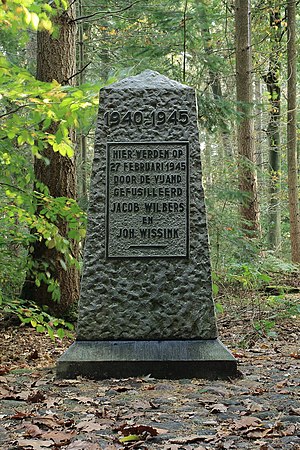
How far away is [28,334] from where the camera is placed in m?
7.59

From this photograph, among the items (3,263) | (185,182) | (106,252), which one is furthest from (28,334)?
(185,182)

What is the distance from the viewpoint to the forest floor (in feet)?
9.89

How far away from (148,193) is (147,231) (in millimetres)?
326

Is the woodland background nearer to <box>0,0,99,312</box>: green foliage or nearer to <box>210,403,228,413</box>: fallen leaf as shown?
<box>0,0,99,312</box>: green foliage

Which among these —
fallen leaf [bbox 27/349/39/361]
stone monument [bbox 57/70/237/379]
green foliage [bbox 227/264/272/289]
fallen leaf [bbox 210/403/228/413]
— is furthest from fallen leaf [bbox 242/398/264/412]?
green foliage [bbox 227/264/272/289]

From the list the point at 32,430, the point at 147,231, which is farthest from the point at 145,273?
the point at 32,430

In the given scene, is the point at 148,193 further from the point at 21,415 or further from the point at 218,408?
the point at 21,415

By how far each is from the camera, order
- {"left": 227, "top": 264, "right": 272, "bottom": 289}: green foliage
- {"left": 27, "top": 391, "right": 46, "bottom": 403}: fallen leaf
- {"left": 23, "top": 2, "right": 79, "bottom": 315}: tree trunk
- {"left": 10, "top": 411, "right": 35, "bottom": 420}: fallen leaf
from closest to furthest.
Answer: {"left": 10, "top": 411, "right": 35, "bottom": 420}: fallen leaf → {"left": 27, "top": 391, "right": 46, "bottom": 403}: fallen leaf → {"left": 227, "top": 264, "right": 272, "bottom": 289}: green foliage → {"left": 23, "top": 2, "right": 79, "bottom": 315}: tree trunk

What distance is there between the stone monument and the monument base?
0.05 meters

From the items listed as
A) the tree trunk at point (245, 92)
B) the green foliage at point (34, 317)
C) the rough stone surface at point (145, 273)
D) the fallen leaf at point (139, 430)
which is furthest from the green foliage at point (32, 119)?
the tree trunk at point (245, 92)

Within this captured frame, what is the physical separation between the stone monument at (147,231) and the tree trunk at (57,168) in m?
2.81

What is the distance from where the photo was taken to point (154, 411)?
11.9 feet

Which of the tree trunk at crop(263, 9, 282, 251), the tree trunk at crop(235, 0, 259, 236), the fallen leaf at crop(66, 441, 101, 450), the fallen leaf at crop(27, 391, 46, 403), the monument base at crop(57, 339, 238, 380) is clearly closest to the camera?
the fallen leaf at crop(66, 441, 101, 450)

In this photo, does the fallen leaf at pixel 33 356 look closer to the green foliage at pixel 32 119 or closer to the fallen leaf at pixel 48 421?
the green foliage at pixel 32 119
